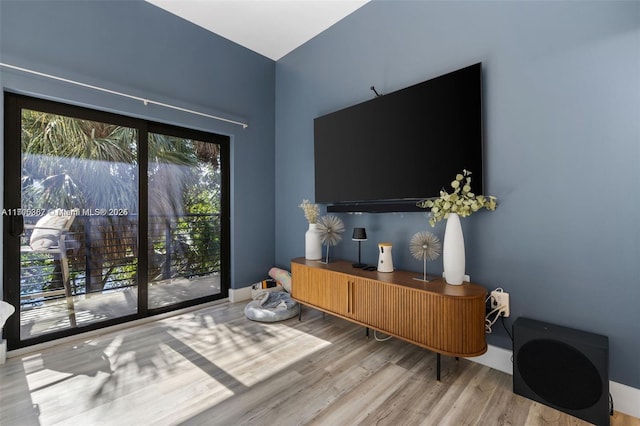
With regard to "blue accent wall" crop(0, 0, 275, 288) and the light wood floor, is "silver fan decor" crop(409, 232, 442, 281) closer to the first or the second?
the light wood floor

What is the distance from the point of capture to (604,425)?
131 centimetres

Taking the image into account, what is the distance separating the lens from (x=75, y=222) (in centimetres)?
231

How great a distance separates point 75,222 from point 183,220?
2.81 feet

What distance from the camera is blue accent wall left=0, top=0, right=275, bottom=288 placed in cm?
207

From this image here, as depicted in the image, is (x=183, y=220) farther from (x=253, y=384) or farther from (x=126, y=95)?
(x=253, y=384)

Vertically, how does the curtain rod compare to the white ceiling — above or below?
below

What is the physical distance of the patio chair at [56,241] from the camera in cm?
214

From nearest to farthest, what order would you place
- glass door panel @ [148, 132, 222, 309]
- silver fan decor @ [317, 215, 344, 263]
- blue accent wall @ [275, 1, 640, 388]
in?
blue accent wall @ [275, 1, 640, 388] < silver fan decor @ [317, 215, 344, 263] < glass door panel @ [148, 132, 222, 309]

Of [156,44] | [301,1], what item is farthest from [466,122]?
[156,44]

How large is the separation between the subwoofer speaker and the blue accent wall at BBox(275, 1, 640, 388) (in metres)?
0.24

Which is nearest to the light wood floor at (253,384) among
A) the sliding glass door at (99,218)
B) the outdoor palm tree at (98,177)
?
the sliding glass door at (99,218)

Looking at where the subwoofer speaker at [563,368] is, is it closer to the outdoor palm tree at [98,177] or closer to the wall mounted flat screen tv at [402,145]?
the wall mounted flat screen tv at [402,145]

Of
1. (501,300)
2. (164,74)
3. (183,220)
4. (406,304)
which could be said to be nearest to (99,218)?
(183,220)

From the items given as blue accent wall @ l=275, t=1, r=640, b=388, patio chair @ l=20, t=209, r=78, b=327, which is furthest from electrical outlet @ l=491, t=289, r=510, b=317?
patio chair @ l=20, t=209, r=78, b=327
